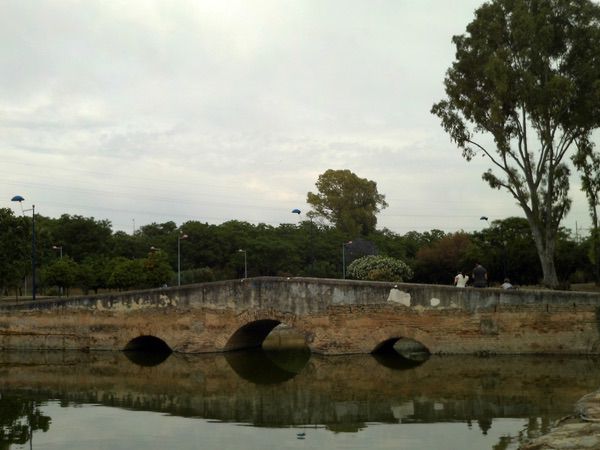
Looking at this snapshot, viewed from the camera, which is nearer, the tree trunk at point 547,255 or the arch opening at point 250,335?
the arch opening at point 250,335

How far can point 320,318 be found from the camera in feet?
76.4

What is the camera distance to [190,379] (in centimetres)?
2031

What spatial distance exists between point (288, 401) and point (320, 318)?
262 inches

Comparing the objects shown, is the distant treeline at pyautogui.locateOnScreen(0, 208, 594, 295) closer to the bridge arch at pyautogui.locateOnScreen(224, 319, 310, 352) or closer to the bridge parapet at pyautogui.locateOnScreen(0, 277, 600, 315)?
the bridge arch at pyautogui.locateOnScreen(224, 319, 310, 352)

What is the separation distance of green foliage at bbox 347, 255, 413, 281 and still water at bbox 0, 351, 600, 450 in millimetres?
12044

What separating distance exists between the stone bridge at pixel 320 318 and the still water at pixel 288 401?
66cm

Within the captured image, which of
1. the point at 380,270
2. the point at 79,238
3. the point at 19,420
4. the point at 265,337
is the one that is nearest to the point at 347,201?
the point at 79,238

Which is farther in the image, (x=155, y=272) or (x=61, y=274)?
(x=155, y=272)

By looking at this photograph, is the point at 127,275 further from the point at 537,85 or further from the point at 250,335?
the point at 537,85

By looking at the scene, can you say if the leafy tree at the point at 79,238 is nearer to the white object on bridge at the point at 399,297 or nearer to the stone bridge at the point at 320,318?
the stone bridge at the point at 320,318

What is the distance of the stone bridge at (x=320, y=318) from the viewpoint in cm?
2120

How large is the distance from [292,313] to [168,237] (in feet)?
117

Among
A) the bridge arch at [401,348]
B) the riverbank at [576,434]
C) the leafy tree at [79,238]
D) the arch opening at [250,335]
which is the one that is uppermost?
the leafy tree at [79,238]

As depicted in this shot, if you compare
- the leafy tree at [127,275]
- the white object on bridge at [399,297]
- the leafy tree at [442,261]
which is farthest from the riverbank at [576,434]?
the leafy tree at [442,261]
